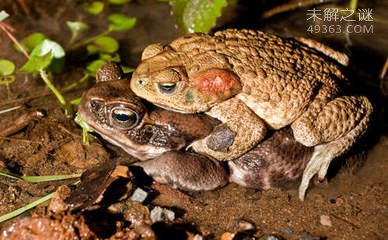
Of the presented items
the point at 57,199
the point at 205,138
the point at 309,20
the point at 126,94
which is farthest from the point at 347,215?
the point at 309,20

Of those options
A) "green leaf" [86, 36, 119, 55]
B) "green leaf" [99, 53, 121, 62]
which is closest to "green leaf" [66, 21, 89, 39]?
"green leaf" [86, 36, 119, 55]

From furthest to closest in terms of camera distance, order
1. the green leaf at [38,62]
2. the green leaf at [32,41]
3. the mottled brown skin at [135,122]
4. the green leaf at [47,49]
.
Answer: the green leaf at [32,41] < the green leaf at [47,49] < the green leaf at [38,62] < the mottled brown skin at [135,122]

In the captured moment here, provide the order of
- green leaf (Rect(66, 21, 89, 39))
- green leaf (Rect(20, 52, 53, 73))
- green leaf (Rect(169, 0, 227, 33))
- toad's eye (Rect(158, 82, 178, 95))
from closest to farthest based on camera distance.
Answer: toad's eye (Rect(158, 82, 178, 95)) → green leaf (Rect(20, 52, 53, 73)) → green leaf (Rect(169, 0, 227, 33)) → green leaf (Rect(66, 21, 89, 39))

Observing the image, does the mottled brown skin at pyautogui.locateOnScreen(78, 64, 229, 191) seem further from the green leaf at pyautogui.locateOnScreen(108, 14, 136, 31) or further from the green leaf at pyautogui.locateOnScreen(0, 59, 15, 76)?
the green leaf at pyautogui.locateOnScreen(108, 14, 136, 31)

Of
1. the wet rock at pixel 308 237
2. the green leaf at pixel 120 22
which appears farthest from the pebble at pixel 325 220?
the green leaf at pixel 120 22

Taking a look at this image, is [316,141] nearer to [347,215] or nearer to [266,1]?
[347,215]

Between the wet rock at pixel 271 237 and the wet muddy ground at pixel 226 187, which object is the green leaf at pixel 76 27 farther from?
the wet rock at pixel 271 237
